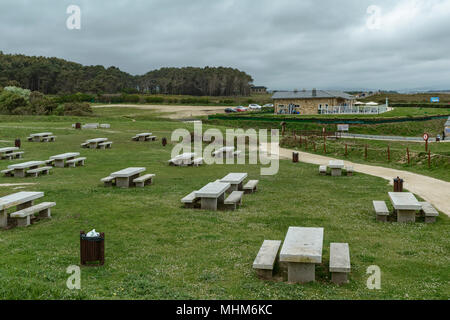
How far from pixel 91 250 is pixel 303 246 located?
12.8 feet

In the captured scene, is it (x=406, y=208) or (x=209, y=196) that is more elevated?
(x=209, y=196)

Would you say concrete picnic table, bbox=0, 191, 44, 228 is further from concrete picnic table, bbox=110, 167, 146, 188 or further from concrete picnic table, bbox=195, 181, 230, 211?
concrete picnic table, bbox=195, 181, 230, 211

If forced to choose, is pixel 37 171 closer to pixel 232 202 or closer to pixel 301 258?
pixel 232 202

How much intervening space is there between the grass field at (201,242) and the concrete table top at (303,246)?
45 cm

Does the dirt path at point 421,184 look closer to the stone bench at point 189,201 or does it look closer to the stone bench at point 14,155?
the stone bench at point 189,201

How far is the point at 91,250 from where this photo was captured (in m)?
8.02

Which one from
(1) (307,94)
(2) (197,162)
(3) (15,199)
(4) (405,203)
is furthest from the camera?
(1) (307,94)

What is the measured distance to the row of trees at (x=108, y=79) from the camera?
11681cm

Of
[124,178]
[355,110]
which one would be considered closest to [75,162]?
[124,178]

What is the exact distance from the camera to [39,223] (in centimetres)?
1130

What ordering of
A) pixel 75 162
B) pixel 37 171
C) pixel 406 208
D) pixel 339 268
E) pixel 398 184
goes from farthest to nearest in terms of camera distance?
pixel 75 162, pixel 37 171, pixel 398 184, pixel 406 208, pixel 339 268

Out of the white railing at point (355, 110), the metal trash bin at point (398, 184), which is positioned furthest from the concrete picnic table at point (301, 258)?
the white railing at point (355, 110)
